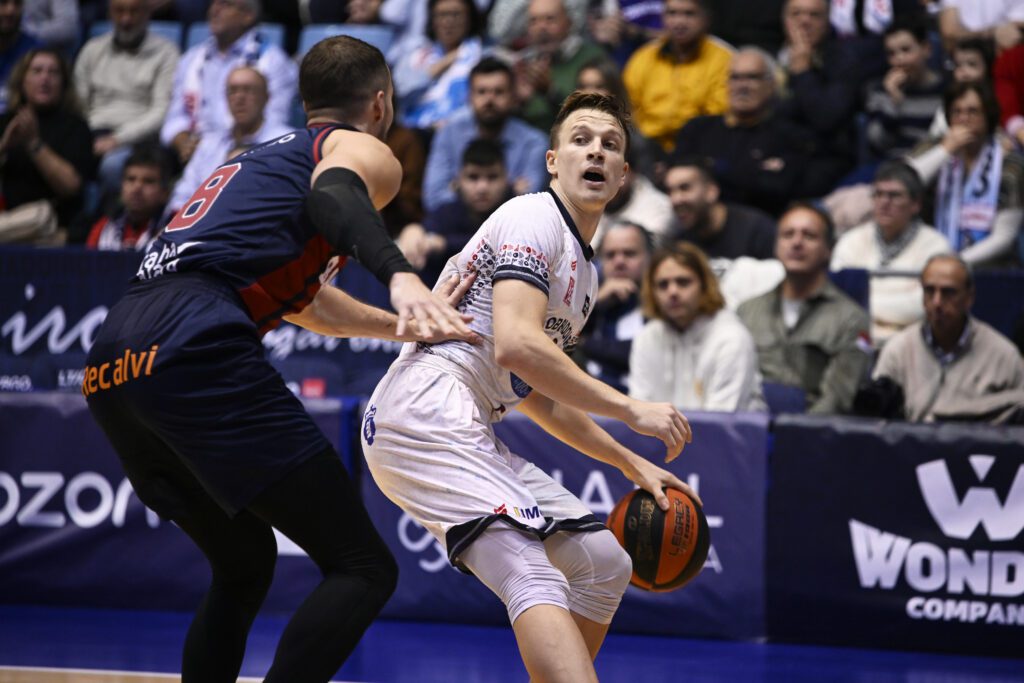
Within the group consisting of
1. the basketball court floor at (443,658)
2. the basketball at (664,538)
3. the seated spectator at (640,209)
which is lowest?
the basketball court floor at (443,658)

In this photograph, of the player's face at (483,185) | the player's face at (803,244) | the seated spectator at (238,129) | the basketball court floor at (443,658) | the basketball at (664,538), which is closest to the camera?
the basketball at (664,538)

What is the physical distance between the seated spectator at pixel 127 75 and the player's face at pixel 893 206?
5.88m

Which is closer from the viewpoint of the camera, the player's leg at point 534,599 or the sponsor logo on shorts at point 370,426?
the player's leg at point 534,599

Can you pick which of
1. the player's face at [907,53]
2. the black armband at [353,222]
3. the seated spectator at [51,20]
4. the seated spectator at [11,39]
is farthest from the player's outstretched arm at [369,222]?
the seated spectator at [51,20]

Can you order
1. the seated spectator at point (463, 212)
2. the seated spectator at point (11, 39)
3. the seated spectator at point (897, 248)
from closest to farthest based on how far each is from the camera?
the seated spectator at point (897, 248) → the seated spectator at point (463, 212) → the seated spectator at point (11, 39)

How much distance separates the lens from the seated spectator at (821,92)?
9.26 meters

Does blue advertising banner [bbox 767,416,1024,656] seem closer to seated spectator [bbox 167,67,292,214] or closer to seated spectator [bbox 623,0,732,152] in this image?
seated spectator [bbox 623,0,732,152]

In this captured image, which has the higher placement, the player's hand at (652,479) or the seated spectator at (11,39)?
the seated spectator at (11,39)

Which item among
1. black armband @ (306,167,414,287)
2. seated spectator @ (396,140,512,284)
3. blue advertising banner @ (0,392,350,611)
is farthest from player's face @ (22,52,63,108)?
black armband @ (306,167,414,287)

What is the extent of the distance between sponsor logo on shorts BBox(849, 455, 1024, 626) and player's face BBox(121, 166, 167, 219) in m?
5.27

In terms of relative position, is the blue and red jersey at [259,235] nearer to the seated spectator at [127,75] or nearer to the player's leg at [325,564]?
the player's leg at [325,564]

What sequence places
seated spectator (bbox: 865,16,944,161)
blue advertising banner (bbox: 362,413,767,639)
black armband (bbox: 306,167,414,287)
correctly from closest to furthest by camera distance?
black armband (bbox: 306,167,414,287) < blue advertising banner (bbox: 362,413,767,639) < seated spectator (bbox: 865,16,944,161)

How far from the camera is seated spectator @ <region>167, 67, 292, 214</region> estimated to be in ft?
30.5

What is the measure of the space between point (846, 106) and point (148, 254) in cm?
653
